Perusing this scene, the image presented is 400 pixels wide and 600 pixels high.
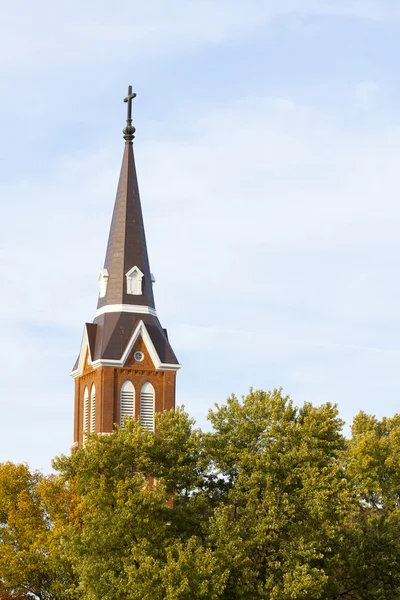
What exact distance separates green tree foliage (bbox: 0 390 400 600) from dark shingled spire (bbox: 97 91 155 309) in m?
21.1

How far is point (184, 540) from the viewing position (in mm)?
47000

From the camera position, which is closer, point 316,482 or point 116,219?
point 316,482

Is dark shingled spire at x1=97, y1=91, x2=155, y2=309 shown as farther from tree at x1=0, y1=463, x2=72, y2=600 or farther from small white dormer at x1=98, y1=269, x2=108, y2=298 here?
tree at x1=0, y1=463, x2=72, y2=600

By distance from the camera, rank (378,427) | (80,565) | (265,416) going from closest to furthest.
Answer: (80,565)
(265,416)
(378,427)

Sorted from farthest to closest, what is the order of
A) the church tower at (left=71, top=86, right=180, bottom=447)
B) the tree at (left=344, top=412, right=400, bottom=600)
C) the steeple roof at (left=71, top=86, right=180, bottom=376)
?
the steeple roof at (left=71, top=86, right=180, bottom=376) < the church tower at (left=71, top=86, right=180, bottom=447) < the tree at (left=344, top=412, right=400, bottom=600)

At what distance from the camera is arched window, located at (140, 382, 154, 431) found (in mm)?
68562

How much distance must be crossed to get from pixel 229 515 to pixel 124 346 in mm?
22513

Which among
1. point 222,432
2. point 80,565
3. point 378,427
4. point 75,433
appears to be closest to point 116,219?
point 75,433

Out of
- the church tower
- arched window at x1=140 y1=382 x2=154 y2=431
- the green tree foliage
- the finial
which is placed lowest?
the green tree foliage

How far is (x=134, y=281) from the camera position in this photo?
70.7 metres

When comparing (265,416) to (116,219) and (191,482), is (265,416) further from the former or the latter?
(116,219)

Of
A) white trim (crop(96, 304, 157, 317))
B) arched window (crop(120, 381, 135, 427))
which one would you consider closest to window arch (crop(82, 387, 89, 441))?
arched window (crop(120, 381, 135, 427))

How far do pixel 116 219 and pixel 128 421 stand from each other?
25.5 meters

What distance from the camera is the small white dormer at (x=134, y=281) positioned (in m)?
70.6
